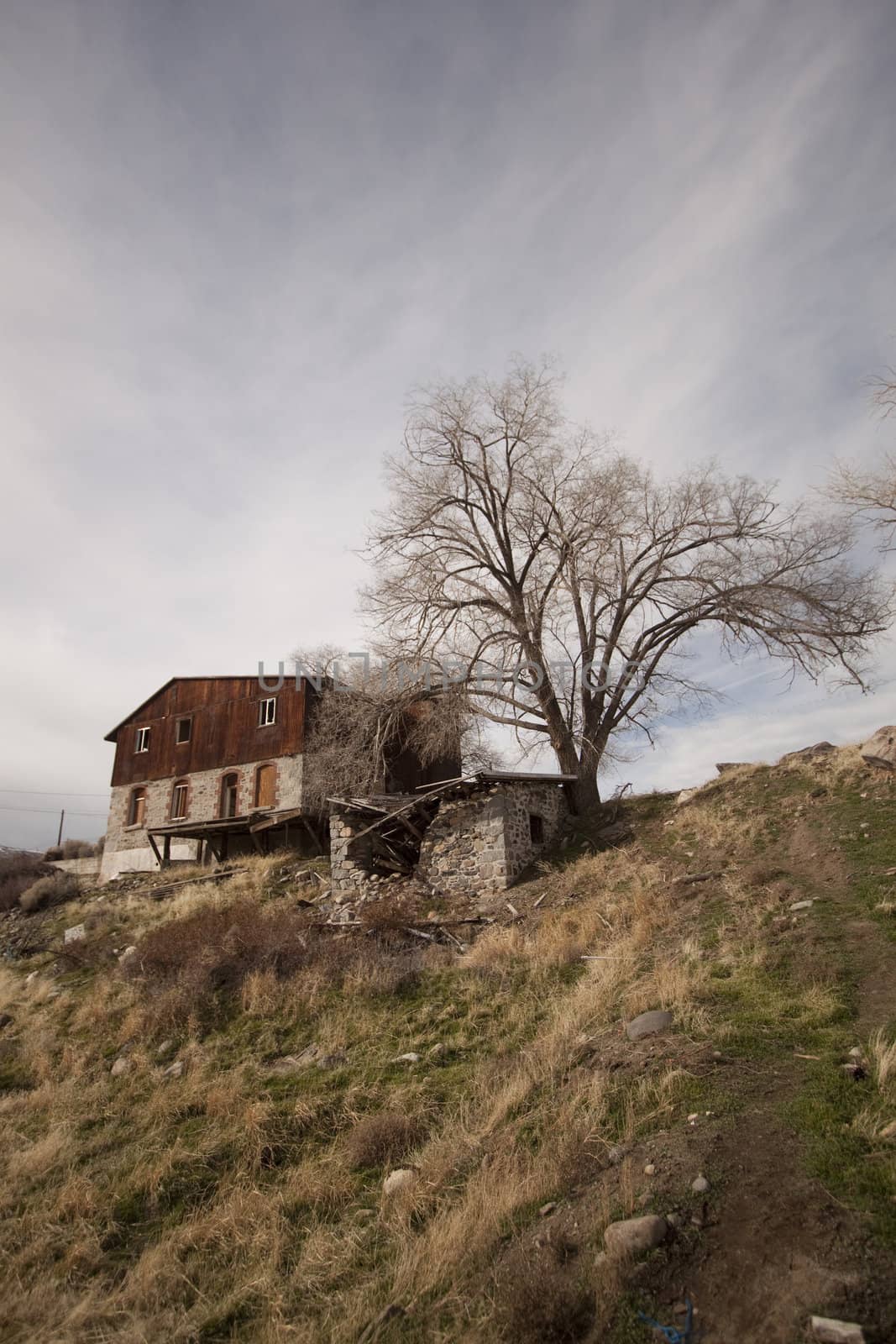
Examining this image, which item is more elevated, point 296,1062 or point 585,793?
point 585,793

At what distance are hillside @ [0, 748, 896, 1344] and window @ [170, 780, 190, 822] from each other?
15082mm

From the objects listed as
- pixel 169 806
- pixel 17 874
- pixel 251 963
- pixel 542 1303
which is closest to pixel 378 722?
pixel 251 963

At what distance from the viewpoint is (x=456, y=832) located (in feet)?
56.0

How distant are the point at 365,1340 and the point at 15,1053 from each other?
9296 millimetres

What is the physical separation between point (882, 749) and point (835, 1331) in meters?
14.4

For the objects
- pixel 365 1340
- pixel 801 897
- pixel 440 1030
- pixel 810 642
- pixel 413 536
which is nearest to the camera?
pixel 365 1340

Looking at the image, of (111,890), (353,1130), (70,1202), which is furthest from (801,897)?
(111,890)

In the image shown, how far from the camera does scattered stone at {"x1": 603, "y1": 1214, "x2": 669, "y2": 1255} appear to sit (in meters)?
4.31

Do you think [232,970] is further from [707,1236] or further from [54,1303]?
[707,1236]

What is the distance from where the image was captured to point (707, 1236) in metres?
4.32

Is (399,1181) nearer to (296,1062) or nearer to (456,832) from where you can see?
(296,1062)

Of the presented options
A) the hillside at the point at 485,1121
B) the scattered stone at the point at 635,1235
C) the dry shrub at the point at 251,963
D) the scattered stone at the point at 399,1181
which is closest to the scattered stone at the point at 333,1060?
the hillside at the point at 485,1121

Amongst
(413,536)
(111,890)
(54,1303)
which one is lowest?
(54,1303)

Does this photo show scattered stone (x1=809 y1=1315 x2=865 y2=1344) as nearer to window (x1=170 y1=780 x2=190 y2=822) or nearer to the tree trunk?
the tree trunk
